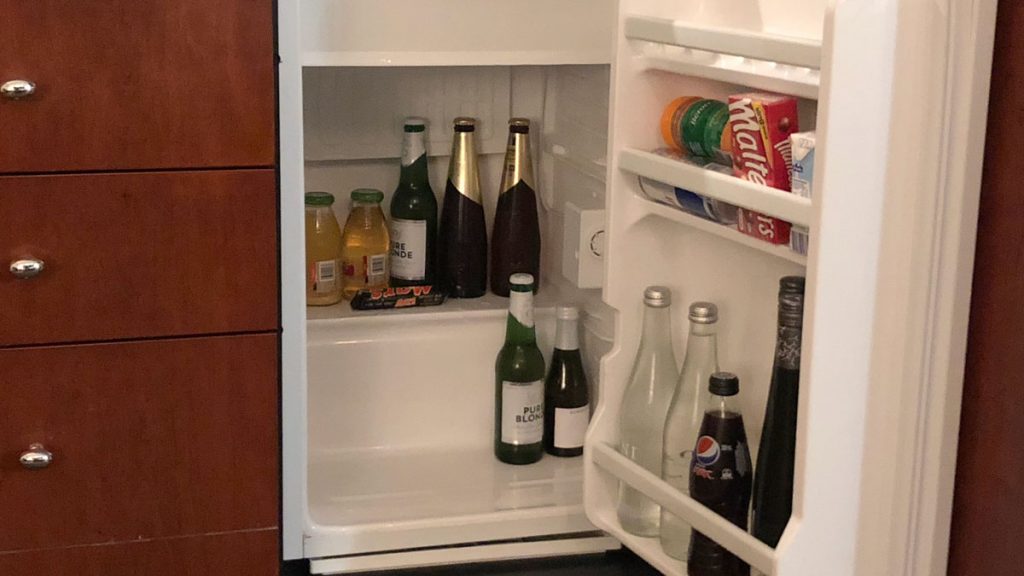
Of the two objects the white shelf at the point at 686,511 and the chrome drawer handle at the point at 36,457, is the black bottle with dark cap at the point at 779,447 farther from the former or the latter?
the chrome drawer handle at the point at 36,457

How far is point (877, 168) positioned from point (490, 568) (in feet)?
2.27

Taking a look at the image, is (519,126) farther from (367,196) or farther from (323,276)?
(323,276)

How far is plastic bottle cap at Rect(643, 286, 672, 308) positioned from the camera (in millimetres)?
1340

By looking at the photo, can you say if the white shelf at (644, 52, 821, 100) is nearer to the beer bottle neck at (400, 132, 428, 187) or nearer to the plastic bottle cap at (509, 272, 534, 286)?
the plastic bottle cap at (509, 272, 534, 286)

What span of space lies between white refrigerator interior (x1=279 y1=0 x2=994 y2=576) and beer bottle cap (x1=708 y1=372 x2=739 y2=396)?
0.31 ft

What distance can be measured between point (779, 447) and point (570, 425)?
0.50 m

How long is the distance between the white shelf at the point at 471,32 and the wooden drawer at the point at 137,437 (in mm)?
379

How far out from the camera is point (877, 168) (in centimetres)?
107

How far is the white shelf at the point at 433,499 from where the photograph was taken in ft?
4.86

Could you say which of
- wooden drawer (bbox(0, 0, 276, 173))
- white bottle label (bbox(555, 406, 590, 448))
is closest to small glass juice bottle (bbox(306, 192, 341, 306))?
white bottle label (bbox(555, 406, 590, 448))

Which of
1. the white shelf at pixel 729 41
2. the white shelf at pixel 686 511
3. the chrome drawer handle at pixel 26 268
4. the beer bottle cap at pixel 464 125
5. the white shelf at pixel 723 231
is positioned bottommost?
the white shelf at pixel 686 511

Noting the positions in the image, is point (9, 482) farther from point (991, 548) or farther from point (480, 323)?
point (991, 548)

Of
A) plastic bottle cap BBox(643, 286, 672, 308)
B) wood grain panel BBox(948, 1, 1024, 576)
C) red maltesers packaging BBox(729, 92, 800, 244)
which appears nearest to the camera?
wood grain panel BBox(948, 1, 1024, 576)

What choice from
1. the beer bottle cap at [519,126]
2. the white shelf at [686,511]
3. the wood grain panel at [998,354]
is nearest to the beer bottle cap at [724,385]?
the white shelf at [686,511]
